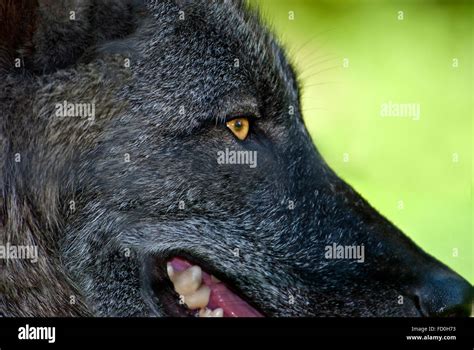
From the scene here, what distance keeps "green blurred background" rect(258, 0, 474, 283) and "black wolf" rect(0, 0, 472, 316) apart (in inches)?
58.4

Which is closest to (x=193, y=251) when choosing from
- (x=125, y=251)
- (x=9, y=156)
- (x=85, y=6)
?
(x=125, y=251)

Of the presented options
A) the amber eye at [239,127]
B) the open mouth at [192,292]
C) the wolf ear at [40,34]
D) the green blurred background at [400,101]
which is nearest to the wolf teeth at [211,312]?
the open mouth at [192,292]

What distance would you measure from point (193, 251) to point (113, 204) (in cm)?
43

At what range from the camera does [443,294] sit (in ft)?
14.5

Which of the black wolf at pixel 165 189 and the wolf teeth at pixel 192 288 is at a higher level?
the black wolf at pixel 165 189

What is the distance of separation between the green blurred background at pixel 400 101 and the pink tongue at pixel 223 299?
1859 millimetres

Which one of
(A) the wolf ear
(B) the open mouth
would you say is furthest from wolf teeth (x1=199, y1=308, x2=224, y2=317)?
(A) the wolf ear

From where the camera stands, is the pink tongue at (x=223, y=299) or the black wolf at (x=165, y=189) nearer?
the black wolf at (x=165, y=189)

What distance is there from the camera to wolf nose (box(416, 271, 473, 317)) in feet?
14.4

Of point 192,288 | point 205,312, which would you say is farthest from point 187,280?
point 205,312

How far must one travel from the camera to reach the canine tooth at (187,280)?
14.1ft

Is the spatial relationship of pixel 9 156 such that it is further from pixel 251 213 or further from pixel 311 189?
pixel 311 189

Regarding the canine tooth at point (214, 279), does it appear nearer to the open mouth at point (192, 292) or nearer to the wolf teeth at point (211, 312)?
the open mouth at point (192, 292)

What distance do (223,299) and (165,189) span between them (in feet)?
1.98
